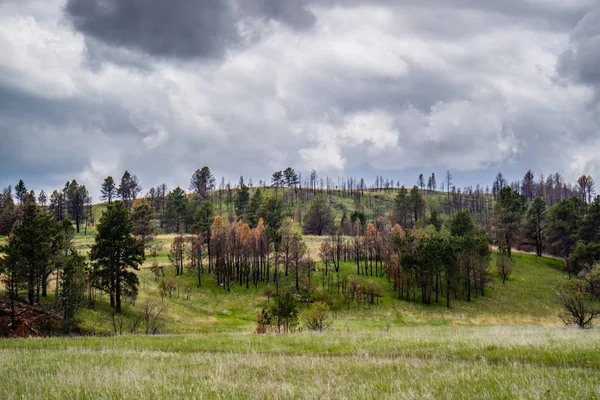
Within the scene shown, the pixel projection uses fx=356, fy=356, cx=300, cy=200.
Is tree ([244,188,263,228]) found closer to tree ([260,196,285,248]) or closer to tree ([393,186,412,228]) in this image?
tree ([260,196,285,248])

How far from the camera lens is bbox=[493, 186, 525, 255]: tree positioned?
101m

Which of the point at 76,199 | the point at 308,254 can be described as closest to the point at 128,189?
the point at 76,199

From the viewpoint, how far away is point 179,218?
451 feet

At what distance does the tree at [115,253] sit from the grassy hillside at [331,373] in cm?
4391

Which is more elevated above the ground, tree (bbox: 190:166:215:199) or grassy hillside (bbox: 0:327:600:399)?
tree (bbox: 190:166:215:199)

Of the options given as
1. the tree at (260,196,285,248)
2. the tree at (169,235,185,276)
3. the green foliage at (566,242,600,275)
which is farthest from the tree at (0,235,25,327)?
the green foliage at (566,242,600,275)

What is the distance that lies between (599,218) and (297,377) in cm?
11187

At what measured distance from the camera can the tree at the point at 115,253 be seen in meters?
53.9

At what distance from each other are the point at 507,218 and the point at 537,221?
10.2m

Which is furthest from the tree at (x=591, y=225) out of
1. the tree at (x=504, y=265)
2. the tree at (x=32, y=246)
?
the tree at (x=32, y=246)

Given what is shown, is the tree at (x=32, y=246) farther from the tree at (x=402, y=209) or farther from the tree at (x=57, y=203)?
the tree at (x=402, y=209)

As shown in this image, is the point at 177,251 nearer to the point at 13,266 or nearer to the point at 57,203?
the point at 13,266

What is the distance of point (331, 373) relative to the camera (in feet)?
Result: 29.8

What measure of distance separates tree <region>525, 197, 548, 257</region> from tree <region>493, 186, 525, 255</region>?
288 centimetres
